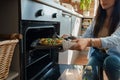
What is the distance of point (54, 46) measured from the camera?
3.05 ft

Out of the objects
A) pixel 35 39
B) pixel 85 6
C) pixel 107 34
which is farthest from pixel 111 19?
pixel 85 6

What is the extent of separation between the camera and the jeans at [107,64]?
126 cm

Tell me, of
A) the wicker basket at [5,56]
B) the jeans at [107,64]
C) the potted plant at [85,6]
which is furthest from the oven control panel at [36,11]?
the potted plant at [85,6]

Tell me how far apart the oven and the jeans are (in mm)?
276

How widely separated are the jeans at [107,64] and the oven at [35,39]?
0.28 m

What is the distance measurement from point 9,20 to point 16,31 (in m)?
0.06

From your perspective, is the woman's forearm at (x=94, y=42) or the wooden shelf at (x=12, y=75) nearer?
the wooden shelf at (x=12, y=75)

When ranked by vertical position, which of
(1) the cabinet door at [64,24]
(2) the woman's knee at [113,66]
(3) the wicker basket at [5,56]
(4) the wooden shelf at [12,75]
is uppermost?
(1) the cabinet door at [64,24]

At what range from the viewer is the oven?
0.87m

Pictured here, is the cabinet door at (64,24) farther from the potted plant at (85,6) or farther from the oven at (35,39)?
the potted plant at (85,6)

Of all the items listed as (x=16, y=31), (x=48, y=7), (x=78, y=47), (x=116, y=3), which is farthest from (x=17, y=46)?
(x=116, y=3)

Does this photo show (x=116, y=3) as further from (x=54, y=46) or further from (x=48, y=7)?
(x=54, y=46)

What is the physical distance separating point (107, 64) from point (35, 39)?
509 mm

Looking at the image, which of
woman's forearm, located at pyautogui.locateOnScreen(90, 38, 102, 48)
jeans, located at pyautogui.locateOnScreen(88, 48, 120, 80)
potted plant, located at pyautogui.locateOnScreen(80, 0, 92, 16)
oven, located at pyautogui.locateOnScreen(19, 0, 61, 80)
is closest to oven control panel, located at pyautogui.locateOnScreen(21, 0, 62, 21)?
oven, located at pyautogui.locateOnScreen(19, 0, 61, 80)
